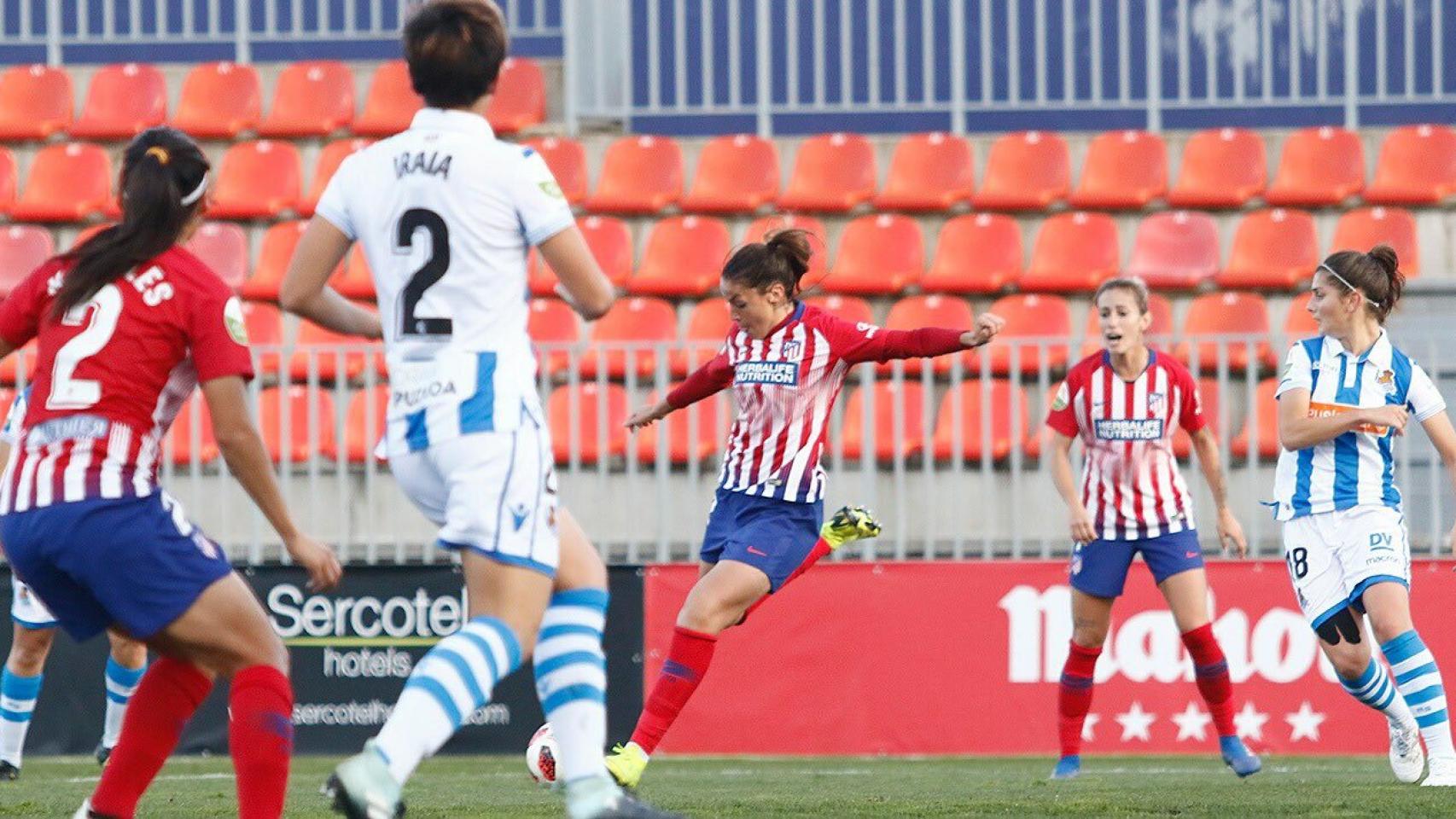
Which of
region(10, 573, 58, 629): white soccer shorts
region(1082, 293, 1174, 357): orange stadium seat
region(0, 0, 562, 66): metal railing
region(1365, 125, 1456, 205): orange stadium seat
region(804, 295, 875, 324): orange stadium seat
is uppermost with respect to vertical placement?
region(0, 0, 562, 66): metal railing

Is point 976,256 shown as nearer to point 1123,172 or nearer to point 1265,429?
point 1123,172

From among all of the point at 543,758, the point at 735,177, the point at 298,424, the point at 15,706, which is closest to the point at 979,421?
the point at 298,424

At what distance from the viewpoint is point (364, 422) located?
39.0 ft

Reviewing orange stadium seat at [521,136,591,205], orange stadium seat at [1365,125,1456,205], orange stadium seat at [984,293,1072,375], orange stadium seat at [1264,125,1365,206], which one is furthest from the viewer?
orange stadium seat at [521,136,591,205]

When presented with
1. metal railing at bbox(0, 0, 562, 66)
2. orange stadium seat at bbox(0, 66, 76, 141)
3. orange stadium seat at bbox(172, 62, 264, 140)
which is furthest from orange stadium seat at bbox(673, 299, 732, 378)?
orange stadium seat at bbox(0, 66, 76, 141)

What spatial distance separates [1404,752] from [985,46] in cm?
850

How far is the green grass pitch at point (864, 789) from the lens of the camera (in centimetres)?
638

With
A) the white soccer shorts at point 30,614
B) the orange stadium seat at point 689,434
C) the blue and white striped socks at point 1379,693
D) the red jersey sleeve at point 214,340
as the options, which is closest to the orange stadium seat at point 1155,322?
the orange stadium seat at point 689,434

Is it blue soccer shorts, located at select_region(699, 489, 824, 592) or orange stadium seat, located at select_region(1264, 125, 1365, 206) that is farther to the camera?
orange stadium seat, located at select_region(1264, 125, 1365, 206)

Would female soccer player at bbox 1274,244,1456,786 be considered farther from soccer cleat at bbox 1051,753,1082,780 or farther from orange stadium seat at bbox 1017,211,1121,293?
orange stadium seat at bbox 1017,211,1121,293

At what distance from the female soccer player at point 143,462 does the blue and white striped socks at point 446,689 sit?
46 cm

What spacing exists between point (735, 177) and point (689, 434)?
3.68 metres

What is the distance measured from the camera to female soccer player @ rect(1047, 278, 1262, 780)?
8367 mm

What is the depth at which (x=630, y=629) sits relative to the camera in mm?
11062
